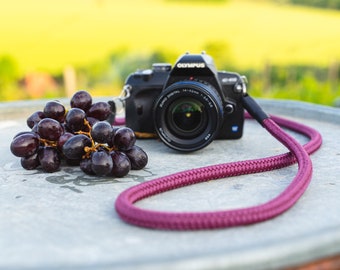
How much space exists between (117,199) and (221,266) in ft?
1.17

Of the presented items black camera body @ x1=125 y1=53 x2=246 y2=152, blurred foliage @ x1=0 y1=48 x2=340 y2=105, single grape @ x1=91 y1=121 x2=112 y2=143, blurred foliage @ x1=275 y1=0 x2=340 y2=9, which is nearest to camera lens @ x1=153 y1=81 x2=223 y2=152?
black camera body @ x1=125 y1=53 x2=246 y2=152

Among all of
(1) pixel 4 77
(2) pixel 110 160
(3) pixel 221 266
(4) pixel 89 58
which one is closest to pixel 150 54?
(4) pixel 89 58

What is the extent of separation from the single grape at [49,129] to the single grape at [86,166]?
11 cm

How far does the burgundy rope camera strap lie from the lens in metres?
0.90

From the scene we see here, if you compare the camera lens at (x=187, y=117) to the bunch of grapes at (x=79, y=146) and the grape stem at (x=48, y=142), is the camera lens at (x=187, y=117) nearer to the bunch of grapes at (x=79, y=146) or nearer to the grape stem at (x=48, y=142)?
the bunch of grapes at (x=79, y=146)

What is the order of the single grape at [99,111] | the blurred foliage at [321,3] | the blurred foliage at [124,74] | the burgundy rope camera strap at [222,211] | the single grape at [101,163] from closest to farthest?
1. the burgundy rope camera strap at [222,211]
2. the single grape at [101,163]
3. the single grape at [99,111]
4. the blurred foliage at [124,74]
5. the blurred foliage at [321,3]

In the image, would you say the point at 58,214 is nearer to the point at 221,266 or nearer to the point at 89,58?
the point at 221,266

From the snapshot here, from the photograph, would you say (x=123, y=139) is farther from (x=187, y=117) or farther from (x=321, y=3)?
(x=321, y=3)

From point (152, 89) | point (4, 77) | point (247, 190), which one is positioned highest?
point (152, 89)

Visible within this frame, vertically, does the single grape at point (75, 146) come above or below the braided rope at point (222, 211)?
above

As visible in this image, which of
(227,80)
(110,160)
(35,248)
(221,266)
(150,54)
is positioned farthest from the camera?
(150,54)

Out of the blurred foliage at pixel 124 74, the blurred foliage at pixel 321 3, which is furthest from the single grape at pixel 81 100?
the blurred foliage at pixel 321 3

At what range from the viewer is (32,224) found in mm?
950

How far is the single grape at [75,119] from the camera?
4.43 ft
